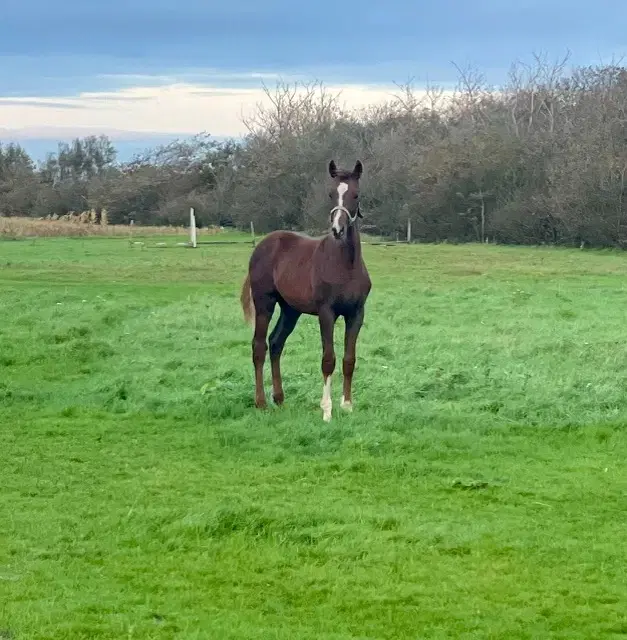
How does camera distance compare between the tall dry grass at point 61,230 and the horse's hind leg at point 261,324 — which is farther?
the tall dry grass at point 61,230

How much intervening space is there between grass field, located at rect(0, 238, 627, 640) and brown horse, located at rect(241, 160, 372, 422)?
490 mm

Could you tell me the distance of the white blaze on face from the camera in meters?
9.01

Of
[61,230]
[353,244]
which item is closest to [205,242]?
[61,230]

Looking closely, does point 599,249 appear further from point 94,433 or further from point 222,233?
point 94,433

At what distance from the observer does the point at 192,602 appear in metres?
5.00

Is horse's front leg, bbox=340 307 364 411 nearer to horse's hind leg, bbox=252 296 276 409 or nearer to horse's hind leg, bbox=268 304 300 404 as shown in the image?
horse's hind leg, bbox=268 304 300 404

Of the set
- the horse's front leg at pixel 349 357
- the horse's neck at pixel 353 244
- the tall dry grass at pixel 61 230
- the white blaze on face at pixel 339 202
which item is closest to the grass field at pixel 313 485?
the horse's front leg at pixel 349 357

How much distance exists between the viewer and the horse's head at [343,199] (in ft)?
29.7

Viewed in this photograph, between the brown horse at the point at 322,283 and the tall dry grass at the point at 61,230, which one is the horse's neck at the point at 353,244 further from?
the tall dry grass at the point at 61,230

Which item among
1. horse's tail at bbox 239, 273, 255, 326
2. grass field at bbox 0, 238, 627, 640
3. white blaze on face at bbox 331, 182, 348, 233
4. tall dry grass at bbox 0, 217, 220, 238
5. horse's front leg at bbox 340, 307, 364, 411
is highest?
white blaze on face at bbox 331, 182, 348, 233

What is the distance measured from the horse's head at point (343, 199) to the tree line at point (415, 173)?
112ft

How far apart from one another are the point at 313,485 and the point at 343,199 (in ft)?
9.66

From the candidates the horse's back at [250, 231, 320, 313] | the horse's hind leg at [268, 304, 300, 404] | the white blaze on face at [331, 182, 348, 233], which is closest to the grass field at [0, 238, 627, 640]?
the horse's hind leg at [268, 304, 300, 404]

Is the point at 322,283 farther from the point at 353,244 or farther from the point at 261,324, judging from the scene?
the point at 261,324
